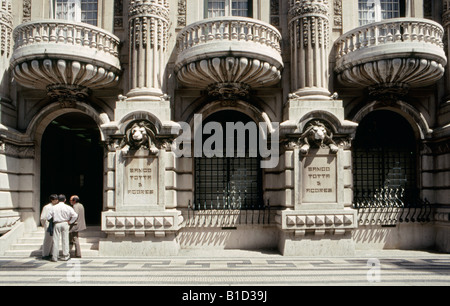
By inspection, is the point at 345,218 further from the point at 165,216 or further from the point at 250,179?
the point at 165,216

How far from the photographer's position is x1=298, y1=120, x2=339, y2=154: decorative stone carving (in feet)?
43.7

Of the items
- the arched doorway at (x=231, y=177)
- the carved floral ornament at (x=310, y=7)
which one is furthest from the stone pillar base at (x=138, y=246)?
the carved floral ornament at (x=310, y=7)

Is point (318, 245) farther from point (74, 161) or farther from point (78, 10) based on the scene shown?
point (74, 161)

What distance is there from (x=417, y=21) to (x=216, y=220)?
9.67 meters

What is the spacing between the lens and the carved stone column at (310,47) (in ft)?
47.2

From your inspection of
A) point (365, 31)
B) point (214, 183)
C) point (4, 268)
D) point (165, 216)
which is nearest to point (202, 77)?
point (214, 183)

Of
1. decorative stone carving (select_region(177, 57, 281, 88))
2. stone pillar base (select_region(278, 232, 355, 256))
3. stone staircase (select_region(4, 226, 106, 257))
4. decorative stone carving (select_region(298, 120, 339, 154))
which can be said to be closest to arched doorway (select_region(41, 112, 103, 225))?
stone staircase (select_region(4, 226, 106, 257))

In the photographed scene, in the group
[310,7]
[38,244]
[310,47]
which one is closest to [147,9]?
[310,7]

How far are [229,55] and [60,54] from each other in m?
5.63

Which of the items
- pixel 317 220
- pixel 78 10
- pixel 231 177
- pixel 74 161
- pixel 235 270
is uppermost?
pixel 78 10

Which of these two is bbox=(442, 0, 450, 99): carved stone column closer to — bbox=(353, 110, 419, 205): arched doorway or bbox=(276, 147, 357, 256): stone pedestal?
bbox=(353, 110, 419, 205): arched doorway

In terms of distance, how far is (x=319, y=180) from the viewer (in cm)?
1345

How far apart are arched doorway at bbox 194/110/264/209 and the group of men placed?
440cm

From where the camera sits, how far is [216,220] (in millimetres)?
14719
